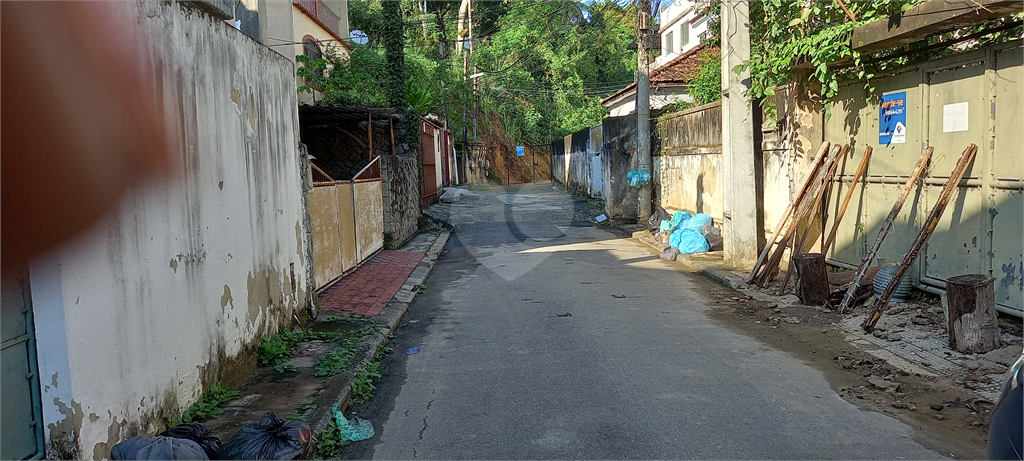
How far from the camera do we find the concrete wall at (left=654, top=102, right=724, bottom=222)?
14.3 m

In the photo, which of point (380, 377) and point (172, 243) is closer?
point (172, 243)

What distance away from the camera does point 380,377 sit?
6582mm

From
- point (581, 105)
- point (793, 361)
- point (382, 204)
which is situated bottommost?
point (793, 361)

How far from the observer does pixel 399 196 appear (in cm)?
1669

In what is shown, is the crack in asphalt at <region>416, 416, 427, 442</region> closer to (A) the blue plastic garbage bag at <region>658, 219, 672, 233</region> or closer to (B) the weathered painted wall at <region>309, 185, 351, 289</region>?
(B) the weathered painted wall at <region>309, 185, 351, 289</region>

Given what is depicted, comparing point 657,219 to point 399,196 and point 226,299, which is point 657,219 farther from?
point 226,299

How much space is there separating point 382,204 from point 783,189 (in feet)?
25.7

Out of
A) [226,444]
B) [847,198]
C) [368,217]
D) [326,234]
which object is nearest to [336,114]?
[368,217]

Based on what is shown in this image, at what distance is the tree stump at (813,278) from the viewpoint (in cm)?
853

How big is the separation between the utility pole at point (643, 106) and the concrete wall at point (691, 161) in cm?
38

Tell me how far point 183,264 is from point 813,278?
264 inches

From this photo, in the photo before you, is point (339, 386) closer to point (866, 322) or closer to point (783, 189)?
point (866, 322)

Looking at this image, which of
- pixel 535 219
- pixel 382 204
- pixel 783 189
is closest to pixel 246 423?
pixel 783 189

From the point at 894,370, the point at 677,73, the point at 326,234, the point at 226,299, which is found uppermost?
the point at 677,73
